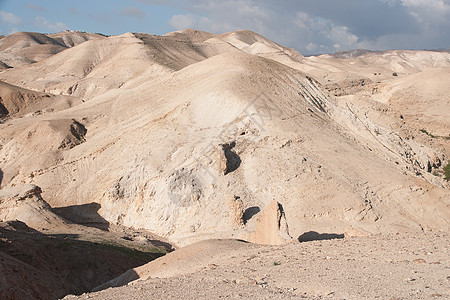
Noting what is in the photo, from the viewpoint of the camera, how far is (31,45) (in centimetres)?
10450

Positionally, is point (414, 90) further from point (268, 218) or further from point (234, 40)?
point (234, 40)

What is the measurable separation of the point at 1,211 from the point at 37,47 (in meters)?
87.9

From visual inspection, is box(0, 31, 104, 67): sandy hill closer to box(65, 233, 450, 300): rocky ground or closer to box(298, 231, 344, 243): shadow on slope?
box(298, 231, 344, 243): shadow on slope

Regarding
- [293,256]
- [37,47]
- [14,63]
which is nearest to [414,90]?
[293,256]

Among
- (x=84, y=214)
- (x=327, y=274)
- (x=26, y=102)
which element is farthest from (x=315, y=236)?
(x=26, y=102)

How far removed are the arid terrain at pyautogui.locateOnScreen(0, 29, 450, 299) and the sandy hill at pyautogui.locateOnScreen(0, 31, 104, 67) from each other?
55813 mm

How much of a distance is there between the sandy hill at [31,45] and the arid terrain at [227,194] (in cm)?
5581

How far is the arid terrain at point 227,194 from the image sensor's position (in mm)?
8312

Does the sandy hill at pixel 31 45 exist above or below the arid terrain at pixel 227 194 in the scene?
above

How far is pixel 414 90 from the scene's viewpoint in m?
36.3

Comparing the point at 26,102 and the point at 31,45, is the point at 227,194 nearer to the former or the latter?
the point at 26,102

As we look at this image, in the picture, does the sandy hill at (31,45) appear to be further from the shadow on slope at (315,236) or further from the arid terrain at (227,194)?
the shadow on slope at (315,236)

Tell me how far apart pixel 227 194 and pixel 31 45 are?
10155 cm

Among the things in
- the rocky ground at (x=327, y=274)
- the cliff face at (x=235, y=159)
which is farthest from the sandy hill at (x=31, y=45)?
the rocky ground at (x=327, y=274)
